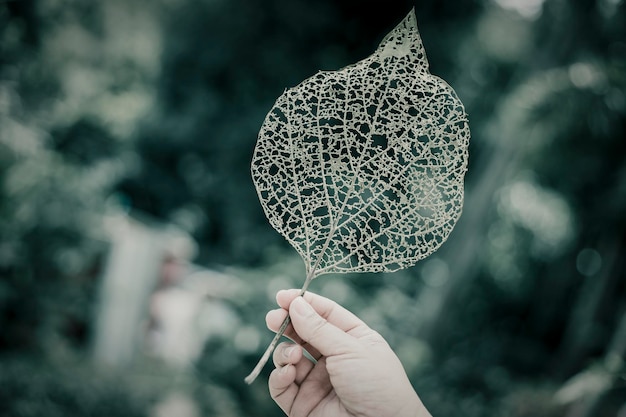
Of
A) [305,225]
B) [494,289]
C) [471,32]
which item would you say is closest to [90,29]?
[471,32]

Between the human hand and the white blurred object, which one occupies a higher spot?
the human hand

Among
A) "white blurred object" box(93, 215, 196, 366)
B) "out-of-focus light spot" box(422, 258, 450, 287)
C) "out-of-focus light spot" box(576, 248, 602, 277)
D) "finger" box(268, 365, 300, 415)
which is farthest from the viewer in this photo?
"out-of-focus light spot" box(576, 248, 602, 277)

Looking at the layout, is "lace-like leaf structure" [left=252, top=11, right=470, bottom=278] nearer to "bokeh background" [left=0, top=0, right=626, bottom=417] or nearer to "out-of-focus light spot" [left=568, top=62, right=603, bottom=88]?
"bokeh background" [left=0, top=0, right=626, bottom=417]

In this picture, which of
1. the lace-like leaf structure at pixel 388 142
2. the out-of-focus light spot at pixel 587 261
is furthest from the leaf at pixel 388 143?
the out-of-focus light spot at pixel 587 261

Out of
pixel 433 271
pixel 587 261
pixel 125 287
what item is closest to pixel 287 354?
pixel 125 287

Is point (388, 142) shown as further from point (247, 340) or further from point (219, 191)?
point (219, 191)

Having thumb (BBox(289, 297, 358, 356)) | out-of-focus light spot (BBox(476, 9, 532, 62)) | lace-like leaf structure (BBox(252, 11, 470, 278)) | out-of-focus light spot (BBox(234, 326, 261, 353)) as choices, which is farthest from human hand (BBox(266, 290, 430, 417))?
out-of-focus light spot (BBox(476, 9, 532, 62))

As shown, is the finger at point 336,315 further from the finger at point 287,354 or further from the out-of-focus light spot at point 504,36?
the out-of-focus light spot at point 504,36
